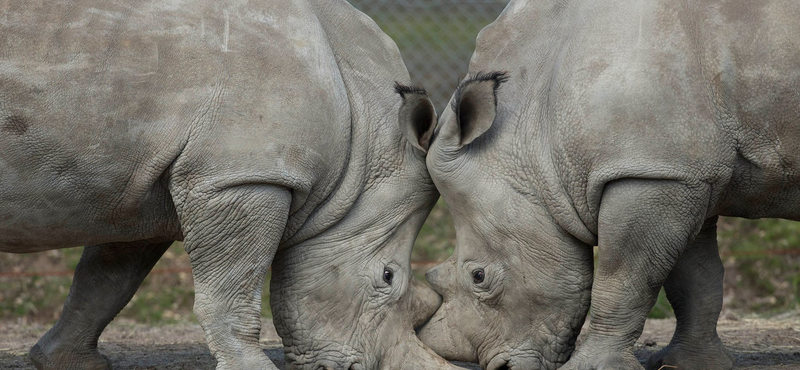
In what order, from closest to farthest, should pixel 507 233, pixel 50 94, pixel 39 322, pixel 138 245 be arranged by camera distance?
pixel 50 94 < pixel 507 233 < pixel 138 245 < pixel 39 322

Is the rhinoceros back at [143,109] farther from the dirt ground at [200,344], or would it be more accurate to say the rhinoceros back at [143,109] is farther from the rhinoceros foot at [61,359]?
the dirt ground at [200,344]

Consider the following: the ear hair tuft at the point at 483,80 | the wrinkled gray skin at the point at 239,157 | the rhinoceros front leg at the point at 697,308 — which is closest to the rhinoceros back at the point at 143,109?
the wrinkled gray skin at the point at 239,157

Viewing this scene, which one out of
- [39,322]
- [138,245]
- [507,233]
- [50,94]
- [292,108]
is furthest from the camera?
[39,322]

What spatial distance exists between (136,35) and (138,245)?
1637mm

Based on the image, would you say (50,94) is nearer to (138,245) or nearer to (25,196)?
(25,196)

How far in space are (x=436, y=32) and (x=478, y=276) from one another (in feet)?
26.1

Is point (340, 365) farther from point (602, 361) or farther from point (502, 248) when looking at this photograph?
point (602, 361)

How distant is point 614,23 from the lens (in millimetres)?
5074

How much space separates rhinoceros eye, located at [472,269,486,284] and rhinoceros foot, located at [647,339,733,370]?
1.27 meters

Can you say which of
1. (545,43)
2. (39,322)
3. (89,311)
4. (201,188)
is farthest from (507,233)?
(39,322)

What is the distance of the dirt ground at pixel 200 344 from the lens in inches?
251

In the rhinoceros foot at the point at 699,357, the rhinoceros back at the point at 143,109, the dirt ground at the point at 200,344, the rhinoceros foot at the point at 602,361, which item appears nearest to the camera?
the rhinoceros back at the point at 143,109

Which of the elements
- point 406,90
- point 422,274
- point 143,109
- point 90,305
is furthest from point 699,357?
point 422,274

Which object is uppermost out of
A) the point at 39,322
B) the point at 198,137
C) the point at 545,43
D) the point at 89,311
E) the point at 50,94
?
the point at 50,94
